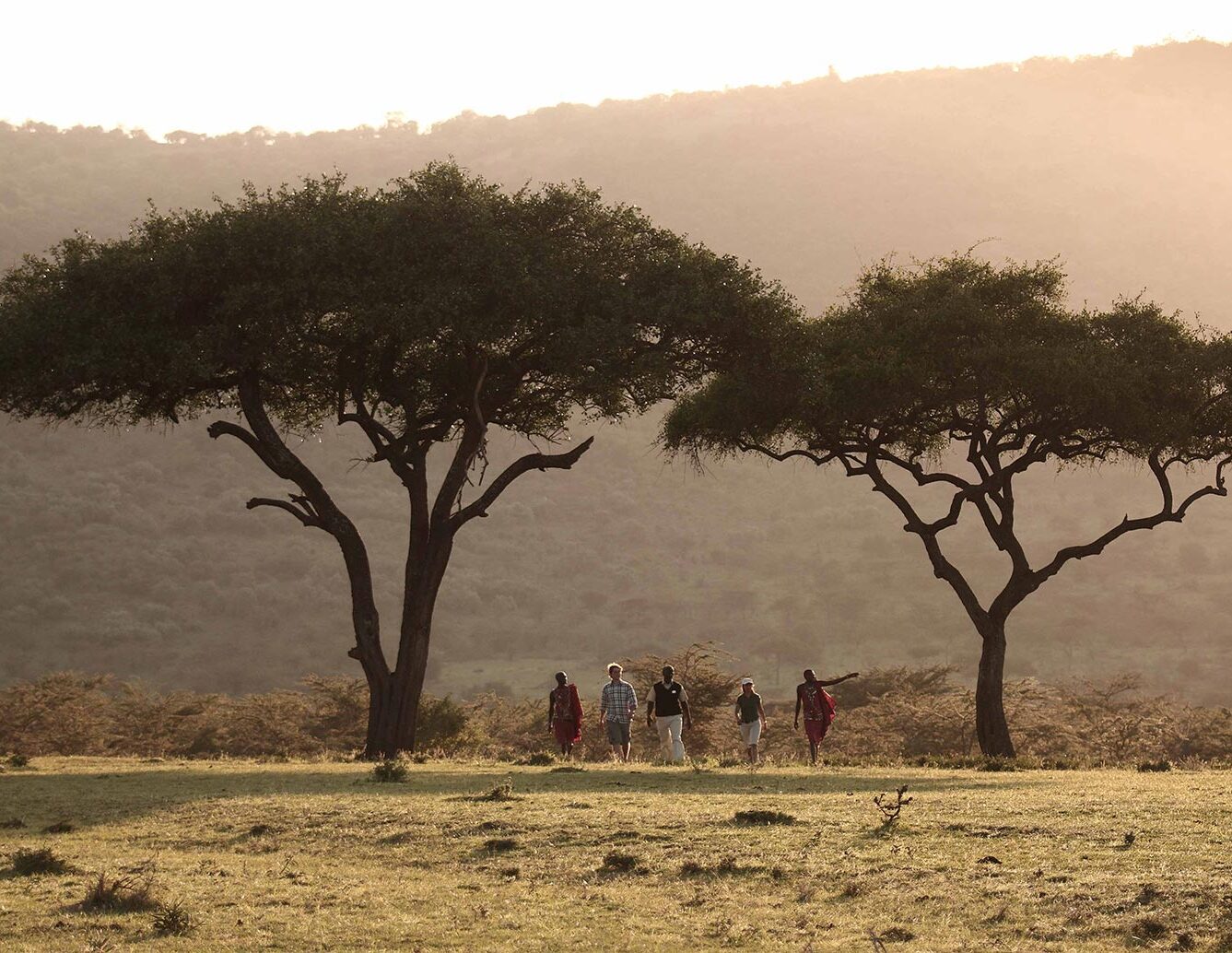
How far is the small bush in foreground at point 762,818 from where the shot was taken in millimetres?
15203

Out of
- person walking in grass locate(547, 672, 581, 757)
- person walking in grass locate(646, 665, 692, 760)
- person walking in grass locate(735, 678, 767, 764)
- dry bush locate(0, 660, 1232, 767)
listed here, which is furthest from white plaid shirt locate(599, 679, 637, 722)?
dry bush locate(0, 660, 1232, 767)

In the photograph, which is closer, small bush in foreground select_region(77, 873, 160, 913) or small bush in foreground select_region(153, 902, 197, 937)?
small bush in foreground select_region(153, 902, 197, 937)

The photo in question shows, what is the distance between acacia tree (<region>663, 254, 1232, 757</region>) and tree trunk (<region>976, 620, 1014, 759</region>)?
0.04m

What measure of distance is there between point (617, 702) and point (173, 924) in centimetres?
1681

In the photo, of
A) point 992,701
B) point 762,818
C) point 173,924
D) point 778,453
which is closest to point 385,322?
point 778,453

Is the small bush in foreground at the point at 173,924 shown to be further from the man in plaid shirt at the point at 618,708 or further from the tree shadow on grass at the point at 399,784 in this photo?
the man in plaid shirt at the point at 618,708

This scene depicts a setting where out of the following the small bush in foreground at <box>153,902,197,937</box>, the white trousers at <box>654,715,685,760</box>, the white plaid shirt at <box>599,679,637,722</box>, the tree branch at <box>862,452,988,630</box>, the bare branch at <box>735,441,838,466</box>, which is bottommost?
the small bush in foreground at <box>153,902,197,937</box>

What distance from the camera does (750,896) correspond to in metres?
11.4

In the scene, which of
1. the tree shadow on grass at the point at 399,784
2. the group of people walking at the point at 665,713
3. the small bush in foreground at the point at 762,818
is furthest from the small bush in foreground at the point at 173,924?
the group of people walking at the point at 665,713

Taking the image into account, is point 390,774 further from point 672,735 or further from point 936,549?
point 936,549

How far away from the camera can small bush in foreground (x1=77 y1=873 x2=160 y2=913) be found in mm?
11133

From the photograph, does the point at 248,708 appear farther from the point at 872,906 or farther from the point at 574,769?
the point at 872,906

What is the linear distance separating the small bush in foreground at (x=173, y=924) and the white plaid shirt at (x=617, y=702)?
16410mm

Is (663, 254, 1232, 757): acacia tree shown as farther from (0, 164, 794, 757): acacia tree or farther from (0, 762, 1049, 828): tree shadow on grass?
(0, 762, 1049, 828): tree shadow on grass
